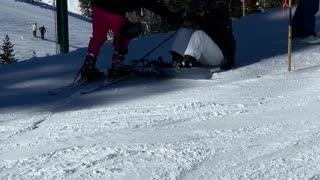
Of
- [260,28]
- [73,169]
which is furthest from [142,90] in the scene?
[260,28]

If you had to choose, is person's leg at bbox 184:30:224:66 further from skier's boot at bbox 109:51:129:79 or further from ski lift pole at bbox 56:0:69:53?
ski lift pole at bbox 56:0:69:53

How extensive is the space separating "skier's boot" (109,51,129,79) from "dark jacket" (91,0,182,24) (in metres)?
0.54

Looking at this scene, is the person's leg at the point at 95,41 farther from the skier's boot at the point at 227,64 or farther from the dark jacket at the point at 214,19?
the skier's boot at the point at 227,64

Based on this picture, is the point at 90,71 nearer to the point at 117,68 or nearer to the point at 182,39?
the point at 117,68

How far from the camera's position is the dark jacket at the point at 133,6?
816cm

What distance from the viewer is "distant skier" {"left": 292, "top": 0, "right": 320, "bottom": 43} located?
998cm

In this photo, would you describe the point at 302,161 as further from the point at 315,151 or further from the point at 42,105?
the point at 42,105

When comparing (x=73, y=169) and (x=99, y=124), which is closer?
(x=73, y=169)

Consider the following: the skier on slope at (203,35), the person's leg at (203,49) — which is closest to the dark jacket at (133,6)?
the skier on slope at (203,35)

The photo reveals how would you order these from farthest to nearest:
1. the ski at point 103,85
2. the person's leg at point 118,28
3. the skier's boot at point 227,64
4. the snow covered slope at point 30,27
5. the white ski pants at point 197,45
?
1. the snow covered slope at point 30,27
2. the skier's boot at point 227,64
3. the white ski pants at point 197,45
4. the person's leg at point 118,28
5. the ski at point 103,85

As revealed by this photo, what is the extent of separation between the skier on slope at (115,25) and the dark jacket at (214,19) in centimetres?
25

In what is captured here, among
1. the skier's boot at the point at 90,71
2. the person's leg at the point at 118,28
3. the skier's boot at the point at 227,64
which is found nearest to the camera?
the person's leg at the point at 118,28

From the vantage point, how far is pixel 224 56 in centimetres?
871

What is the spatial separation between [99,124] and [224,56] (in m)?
3.01
